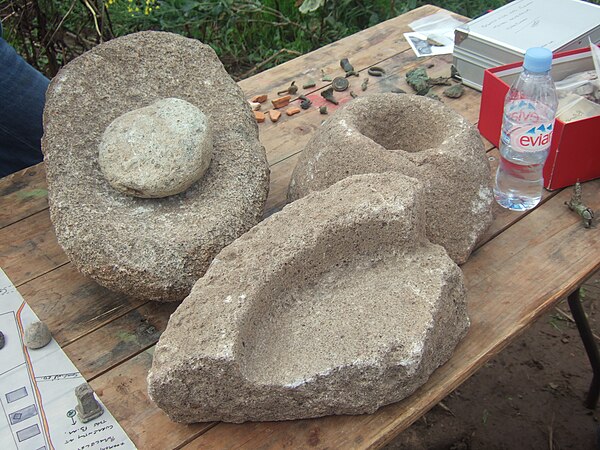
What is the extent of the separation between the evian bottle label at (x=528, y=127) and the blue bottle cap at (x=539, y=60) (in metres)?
0.10

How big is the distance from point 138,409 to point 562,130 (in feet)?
4.15

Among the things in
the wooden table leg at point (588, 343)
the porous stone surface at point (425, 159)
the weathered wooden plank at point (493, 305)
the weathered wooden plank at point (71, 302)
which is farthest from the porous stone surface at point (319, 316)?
the wooden table leg at point (588, 343)

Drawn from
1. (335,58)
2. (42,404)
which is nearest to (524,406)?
(335,58)

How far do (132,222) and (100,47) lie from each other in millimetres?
517

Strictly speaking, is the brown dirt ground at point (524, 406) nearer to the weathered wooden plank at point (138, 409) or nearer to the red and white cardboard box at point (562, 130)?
the red and white cardboard box at point (562, 130)

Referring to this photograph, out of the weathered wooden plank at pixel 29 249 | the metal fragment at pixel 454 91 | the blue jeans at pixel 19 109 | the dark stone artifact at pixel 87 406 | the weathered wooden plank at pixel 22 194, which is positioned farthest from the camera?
the metal fragment at pixel 454 91

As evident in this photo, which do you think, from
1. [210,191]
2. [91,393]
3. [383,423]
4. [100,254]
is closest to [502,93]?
[210,191]

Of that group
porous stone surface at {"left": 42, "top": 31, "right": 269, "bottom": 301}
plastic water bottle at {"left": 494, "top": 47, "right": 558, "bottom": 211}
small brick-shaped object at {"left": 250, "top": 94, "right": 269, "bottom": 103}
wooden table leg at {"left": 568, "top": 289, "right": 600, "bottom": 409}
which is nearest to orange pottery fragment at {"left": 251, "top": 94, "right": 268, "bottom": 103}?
small brick-shaped object at {"left": 250, "top": 94, "right": 269, "bottom": 103}

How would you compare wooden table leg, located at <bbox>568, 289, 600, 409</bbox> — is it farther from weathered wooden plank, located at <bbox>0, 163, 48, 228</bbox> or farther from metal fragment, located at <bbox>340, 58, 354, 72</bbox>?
weathered wooden plank, located at <bbox>0, 163, 48, 228</bbox>

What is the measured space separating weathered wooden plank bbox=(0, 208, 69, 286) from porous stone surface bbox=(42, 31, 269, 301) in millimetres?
249

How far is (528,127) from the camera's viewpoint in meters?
1.69

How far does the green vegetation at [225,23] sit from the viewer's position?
3375 mm

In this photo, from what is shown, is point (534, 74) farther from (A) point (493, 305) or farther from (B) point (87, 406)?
(B) point (87, 406)

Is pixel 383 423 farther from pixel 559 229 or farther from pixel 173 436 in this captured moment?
pixel 559 229
